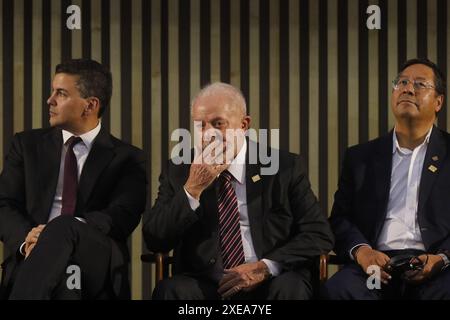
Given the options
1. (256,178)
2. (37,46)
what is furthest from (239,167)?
(37,46)

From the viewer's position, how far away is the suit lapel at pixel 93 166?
402cm

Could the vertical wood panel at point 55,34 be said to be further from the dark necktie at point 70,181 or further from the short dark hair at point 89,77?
the dark necktie at point 70,181

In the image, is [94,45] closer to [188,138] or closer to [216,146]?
[188,138]

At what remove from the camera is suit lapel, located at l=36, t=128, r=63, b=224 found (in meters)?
4.02

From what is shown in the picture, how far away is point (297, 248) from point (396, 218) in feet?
1.55

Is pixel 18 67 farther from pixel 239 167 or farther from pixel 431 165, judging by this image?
pixel 431 165

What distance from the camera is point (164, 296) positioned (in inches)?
144

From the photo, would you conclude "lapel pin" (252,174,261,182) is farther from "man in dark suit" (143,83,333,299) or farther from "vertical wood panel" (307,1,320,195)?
"vertical wood panel" (307,1,320,195)

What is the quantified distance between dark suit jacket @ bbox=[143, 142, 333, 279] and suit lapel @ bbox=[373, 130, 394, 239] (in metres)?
0.25

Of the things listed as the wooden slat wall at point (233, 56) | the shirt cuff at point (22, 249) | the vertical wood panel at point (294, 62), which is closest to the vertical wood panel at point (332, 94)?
the wooden slat wall at point (233, 56)

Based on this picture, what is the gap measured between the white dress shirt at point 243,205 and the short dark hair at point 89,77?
0.68m

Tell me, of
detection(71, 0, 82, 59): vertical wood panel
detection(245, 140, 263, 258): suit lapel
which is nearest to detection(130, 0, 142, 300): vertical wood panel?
detection(71, 0, 82, 59): vertical wood panel

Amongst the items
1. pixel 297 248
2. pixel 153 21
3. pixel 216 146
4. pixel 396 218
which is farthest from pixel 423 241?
pixel 153 21

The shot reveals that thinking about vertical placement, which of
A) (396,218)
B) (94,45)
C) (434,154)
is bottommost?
(396,218)
